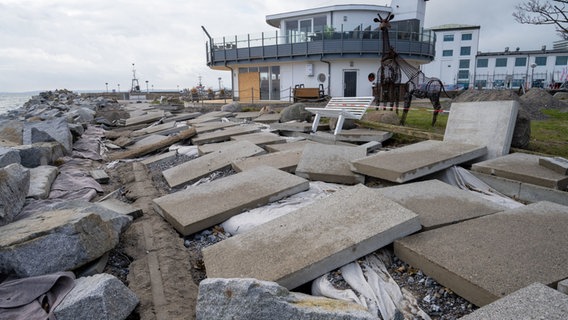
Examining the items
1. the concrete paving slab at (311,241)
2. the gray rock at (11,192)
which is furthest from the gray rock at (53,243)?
the concrete paving slab at (311,241)

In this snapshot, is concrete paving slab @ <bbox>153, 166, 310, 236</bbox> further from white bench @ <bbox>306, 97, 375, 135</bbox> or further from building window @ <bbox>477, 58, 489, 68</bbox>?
building window @ <bbox>477, 58, 489, 68</bbox>

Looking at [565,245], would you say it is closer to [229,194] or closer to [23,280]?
[229,194]

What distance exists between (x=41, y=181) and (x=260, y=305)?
442cm

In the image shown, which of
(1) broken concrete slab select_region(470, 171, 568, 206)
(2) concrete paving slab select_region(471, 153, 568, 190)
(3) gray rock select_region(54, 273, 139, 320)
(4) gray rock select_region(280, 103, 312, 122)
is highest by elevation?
(4) gray rock select_region(280, 103, 312, 122)

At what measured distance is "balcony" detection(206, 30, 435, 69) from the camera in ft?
80.3

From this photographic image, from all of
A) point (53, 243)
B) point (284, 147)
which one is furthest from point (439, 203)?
point (284, 147)

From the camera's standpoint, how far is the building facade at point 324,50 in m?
24.7

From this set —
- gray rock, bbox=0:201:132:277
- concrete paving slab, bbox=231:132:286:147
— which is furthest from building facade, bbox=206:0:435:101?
gray rock, bbox=0:201:132:277

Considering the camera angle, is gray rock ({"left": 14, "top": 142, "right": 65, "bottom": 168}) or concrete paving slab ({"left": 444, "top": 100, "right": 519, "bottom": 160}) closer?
concrete paving slab ({"left": 444, "top": 100, "right": 519, "bottom": 160})

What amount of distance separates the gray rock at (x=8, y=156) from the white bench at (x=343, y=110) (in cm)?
558

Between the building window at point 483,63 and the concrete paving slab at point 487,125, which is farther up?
the building window at point 483,63

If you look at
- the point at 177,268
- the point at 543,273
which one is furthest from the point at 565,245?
the point at 177,268

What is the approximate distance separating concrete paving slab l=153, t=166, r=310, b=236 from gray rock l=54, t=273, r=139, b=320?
4.26 ft

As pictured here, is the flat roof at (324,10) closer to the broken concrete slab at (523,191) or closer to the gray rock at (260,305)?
the broken concrete slab at (523,191)
